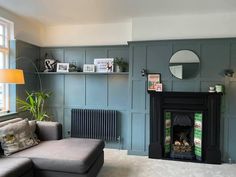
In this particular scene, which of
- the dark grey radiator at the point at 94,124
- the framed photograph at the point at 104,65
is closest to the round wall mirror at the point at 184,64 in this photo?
the framed photograph at the point at 104,65

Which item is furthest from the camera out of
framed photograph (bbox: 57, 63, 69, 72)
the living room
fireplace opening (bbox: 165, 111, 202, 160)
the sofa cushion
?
framed photograph (bbox: 57, 63, 69, 72)

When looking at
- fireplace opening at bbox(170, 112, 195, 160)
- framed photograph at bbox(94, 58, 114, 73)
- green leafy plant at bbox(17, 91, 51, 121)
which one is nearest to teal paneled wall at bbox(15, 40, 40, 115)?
green leafy plant at bbox(17, 91, 51, 121)

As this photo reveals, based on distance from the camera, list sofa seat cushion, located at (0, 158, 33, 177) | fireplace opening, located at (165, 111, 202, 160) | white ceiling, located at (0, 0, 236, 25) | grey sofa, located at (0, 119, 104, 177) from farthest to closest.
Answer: fireplace opening, located at (165, 111, 202, 160) < white ceiling, located at (0, 0, 236, 25) < grey sofa, located at (0, 119, 104, 177) < sofa seat cushion, located at (0, 158, 33, 177)

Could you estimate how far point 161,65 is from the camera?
12.7 ft

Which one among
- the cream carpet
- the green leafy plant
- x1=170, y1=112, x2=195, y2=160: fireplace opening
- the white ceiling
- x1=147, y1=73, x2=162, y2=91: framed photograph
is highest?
the white ceiling

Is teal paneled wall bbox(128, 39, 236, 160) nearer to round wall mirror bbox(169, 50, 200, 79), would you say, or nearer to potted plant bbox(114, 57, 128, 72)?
round wall mirror bbox(169, 50, 200, 79)

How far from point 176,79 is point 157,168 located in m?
1.63

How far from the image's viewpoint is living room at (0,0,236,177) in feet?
11.5

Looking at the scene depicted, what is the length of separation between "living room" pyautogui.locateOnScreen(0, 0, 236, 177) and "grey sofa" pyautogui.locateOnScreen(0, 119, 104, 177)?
54 cm

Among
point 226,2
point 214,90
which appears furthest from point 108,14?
point 214,90

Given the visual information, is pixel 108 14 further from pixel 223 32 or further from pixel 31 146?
pixel 31 146

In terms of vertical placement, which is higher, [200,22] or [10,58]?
[200,22]

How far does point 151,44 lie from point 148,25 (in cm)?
42

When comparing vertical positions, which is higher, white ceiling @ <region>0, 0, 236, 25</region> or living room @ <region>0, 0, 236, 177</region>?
white ceiling @ <region>0, 0, 236, 25</region>
